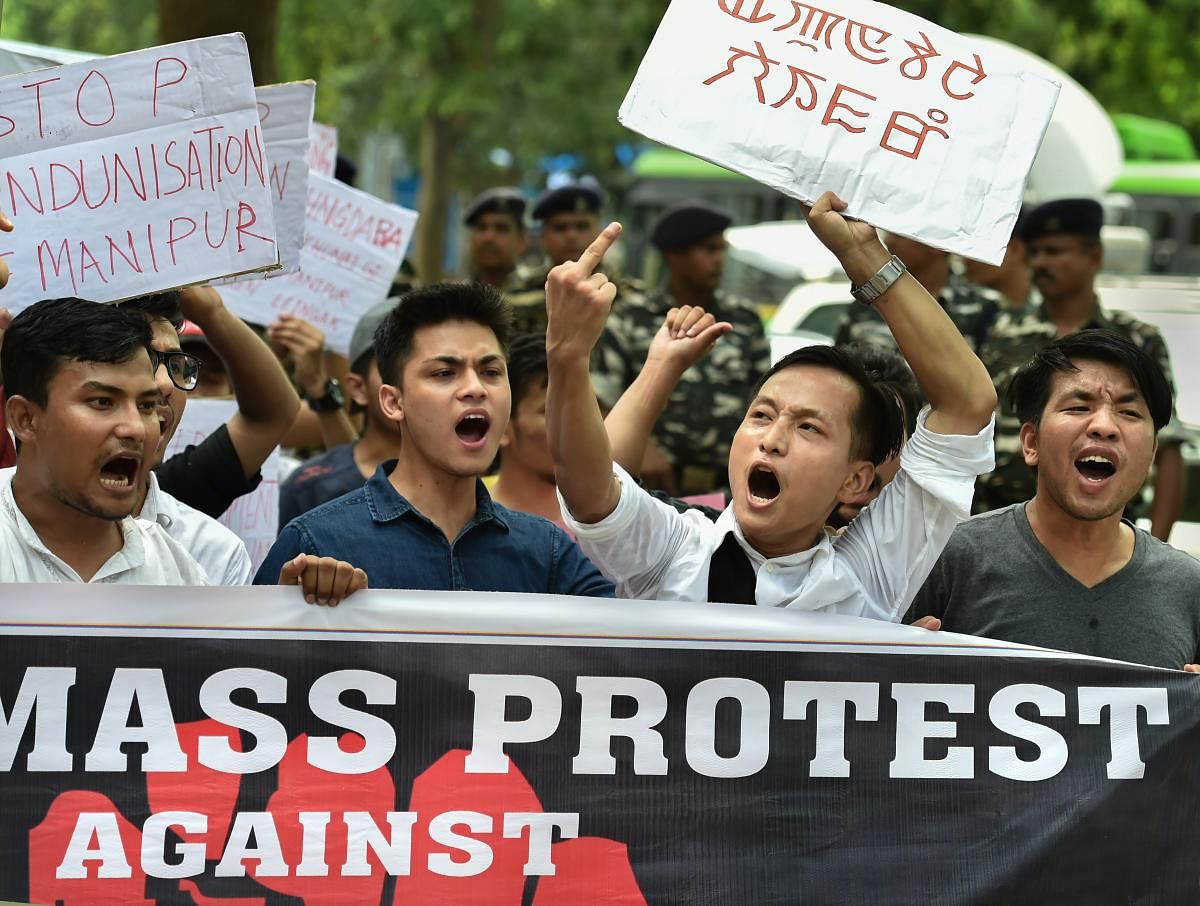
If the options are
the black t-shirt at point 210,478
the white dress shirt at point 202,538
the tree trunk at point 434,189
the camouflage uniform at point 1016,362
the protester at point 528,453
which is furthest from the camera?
the tree trunk at point 434,189

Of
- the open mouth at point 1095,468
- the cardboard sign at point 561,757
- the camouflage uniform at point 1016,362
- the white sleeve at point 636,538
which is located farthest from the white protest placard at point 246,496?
the camouflage uniform at point 1016,362

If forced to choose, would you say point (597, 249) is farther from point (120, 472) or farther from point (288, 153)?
point (288, 153)

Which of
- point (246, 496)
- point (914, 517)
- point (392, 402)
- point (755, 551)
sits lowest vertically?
point (246, 496)

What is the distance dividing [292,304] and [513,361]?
4.81 ft

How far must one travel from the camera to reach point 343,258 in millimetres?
6562

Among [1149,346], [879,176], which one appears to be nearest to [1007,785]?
[879,176]

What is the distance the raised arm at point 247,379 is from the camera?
4520 millimetres

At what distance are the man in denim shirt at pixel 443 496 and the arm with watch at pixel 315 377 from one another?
6.73 feet

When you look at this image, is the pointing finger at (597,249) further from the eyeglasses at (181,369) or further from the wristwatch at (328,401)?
the wristwatch at (328,401)

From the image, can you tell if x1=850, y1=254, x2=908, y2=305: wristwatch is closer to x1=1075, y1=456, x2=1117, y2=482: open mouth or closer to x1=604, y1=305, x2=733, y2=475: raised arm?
x1=604, y1=305, x2=733, y2=475: raised arm

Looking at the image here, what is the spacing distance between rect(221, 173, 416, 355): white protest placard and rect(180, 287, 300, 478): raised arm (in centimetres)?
181

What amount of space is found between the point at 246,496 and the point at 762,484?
2036 mm

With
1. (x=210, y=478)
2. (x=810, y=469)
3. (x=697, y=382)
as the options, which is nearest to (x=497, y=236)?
(x=697, y=382)

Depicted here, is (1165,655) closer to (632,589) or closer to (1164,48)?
(632,589)
